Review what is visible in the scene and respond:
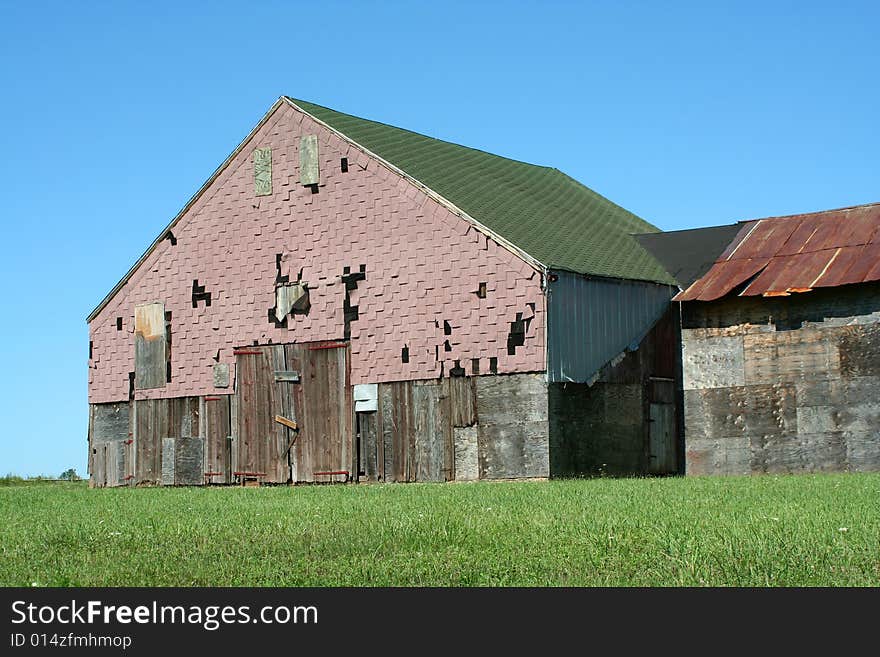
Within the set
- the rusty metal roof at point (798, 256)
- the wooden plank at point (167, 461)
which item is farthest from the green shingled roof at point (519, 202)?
the wooden plank at point (167, 461)

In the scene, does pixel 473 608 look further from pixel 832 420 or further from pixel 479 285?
pixel 832 420

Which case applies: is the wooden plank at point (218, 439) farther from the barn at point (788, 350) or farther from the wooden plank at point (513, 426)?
the barn at point (788, 350)

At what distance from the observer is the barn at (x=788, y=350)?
31141mm

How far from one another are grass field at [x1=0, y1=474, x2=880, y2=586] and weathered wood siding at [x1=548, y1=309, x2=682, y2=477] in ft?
30.6

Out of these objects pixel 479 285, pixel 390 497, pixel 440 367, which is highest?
pixel 479 285

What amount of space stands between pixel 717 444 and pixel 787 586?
23896 mm

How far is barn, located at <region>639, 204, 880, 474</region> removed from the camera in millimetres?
31141

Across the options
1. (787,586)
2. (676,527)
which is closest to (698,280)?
(676,527)

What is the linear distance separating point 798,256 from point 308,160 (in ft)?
43.4

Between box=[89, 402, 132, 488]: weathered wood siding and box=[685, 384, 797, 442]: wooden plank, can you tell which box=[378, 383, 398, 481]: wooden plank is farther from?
box=[89, 402, 132, 488]: weathered wood siding

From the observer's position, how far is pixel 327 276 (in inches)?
1312

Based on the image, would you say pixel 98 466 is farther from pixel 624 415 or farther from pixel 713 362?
pixel 713 362

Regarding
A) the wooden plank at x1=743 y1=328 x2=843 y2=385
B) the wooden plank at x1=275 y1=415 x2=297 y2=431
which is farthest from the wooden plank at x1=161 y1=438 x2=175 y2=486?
the wooden plank at x1=743 y1=328 x2=843 y2=385

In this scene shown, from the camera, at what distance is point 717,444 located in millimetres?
33281
